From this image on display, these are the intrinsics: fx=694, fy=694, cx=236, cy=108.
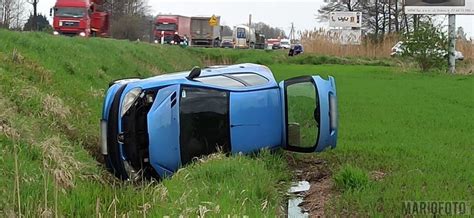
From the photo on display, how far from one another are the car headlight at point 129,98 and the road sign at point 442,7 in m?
29.6

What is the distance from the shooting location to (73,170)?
7.20 meters

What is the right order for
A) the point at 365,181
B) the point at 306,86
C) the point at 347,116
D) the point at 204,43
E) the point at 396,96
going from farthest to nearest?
1. the point at 204,43
2. the point at 396,96
3. the point at 347,116
4. the point at 306,86
5. the point at 365,181

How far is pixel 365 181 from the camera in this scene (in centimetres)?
678

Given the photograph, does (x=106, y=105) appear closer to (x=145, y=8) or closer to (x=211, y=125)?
(x=211, y=125)

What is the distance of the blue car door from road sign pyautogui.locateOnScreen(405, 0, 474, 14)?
28579mm

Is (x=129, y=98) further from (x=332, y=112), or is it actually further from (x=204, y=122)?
(x=332, y=112)

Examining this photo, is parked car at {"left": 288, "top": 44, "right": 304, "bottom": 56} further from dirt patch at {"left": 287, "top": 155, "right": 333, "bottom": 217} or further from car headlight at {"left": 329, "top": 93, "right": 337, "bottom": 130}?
car headlight at {"left": 329, "top": 93, "right": 337, "bottom": 130}

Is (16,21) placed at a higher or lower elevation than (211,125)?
higher

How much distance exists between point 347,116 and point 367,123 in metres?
1.22

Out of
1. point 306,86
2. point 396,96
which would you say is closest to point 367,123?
point 306,86

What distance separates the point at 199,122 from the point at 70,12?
33.0m

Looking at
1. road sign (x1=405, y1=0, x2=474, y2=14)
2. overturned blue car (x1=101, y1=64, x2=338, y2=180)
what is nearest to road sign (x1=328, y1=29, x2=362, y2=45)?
road sign (x1=405, y1=0, x2=474, y2=14)

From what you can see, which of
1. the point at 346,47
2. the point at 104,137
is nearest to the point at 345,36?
the point at 346,47

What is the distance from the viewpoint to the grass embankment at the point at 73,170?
5582 millimetres
